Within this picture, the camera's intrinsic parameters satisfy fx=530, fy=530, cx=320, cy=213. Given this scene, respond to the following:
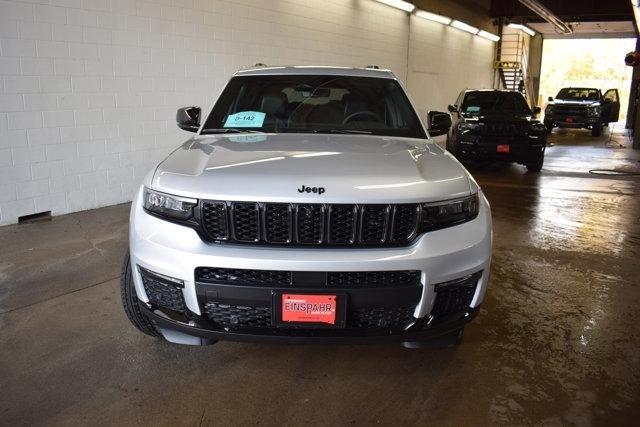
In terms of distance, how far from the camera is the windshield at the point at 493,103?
10133mm

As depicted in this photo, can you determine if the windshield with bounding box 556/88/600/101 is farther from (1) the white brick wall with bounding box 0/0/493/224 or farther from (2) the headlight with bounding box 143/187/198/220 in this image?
(2) the headlight with bounding box 143/187/198/220

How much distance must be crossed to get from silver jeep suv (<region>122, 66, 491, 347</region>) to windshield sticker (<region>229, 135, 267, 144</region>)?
1.67 feet

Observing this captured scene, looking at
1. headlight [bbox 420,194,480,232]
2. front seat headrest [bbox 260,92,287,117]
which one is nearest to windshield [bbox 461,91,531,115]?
front seat headrest [bbox 260,92,287,117]

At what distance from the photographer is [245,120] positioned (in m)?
3.55

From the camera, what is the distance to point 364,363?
2.88 meters

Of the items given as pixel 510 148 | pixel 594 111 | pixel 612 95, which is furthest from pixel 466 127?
pixel 612 95

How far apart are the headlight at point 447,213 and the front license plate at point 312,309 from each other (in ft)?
1.68

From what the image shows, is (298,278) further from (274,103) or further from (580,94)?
(580,94)

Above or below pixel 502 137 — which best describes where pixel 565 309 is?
below

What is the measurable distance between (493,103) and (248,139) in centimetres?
837

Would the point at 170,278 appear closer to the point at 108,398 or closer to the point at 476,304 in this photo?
the point at 108,398

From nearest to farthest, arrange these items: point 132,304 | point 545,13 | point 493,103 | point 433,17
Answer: point 132,304 < point 493,103 < point 433,17 < point 545,13

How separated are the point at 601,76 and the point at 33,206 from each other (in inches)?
2115

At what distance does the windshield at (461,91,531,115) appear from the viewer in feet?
33.2
